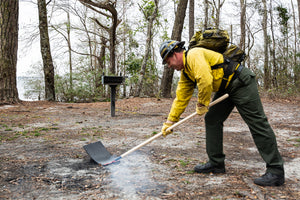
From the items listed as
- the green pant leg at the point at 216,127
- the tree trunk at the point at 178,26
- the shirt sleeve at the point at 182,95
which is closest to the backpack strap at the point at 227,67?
the green pant leg at the point at 216,127

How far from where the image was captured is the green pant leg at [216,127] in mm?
2983

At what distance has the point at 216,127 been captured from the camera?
303 cm

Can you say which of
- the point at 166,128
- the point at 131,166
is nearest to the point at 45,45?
the point at 131,166

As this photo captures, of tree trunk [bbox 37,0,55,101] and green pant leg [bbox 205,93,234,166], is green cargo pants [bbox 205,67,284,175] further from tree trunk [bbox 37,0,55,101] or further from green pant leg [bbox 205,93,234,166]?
tree trunk [bbox 37,0,55,101]

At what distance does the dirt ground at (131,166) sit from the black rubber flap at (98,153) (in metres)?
0.11

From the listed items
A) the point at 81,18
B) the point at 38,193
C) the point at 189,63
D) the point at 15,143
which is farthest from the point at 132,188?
the point at 81,18

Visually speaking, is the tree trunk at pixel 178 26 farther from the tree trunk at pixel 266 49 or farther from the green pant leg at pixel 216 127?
the green pant leg at pixel 216 127

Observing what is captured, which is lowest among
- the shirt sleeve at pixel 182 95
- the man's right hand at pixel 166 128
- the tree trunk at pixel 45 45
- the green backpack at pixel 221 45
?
the man's right hand at pixel 166 128

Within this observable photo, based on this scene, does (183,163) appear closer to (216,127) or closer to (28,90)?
(216,127)

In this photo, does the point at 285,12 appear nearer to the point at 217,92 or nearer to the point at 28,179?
the point at 217,92

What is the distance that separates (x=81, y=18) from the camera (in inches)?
682

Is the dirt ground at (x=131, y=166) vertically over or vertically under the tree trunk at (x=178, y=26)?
under

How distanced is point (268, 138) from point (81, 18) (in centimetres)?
1701

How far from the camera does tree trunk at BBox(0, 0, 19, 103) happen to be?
32.7ft
